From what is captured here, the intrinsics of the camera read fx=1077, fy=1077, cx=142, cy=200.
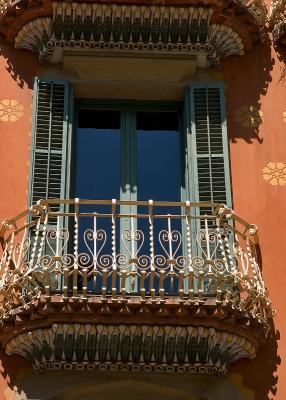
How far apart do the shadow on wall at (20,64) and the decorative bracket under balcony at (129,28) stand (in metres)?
0.15

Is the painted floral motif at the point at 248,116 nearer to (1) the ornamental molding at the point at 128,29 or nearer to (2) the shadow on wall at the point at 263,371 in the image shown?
(1) the ornamental molding at the point at 128,29

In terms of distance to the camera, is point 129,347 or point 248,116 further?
point 248,116

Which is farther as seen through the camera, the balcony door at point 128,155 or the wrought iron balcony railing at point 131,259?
the balcony door at point 128,155

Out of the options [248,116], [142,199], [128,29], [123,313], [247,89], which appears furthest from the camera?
[247,89]

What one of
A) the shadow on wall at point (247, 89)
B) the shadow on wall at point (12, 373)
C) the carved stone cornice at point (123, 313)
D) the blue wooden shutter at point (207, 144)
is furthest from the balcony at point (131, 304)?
the shadow on wall at point (247, 89)

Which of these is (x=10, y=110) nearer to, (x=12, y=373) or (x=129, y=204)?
(x=129, y=204)

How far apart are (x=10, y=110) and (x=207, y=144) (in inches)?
93.9

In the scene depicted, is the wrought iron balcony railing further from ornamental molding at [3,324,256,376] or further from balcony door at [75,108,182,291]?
ornamental molding at [3,324,256,376]

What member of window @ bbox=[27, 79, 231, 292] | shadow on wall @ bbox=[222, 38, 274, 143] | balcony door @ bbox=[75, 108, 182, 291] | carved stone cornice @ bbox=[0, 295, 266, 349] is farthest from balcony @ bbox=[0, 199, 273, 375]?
shadow on wall @ bbox=[222, 38, 274, 143]

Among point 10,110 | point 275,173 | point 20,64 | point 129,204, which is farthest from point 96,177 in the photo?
point 275,173

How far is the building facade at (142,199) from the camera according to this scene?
10.8 meters

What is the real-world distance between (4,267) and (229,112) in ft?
11.5

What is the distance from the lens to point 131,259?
424 inches

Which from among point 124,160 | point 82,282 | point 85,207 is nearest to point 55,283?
point 82,282
